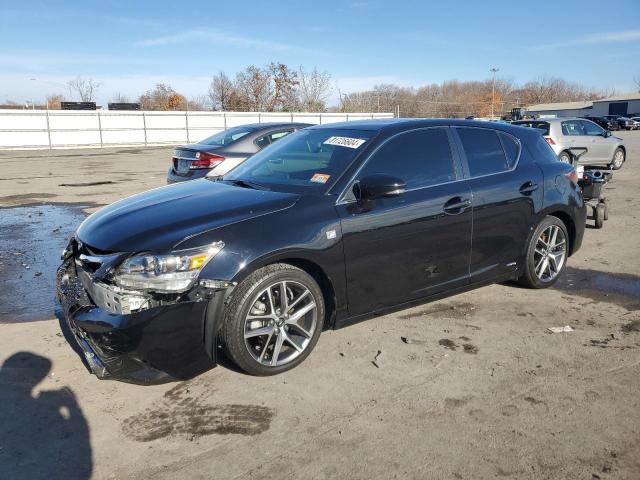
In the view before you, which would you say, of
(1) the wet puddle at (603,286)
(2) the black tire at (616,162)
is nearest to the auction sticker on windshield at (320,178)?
(1) the wet puddle at (603,286)

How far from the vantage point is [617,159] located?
16562mm

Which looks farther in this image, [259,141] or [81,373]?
[259,141]

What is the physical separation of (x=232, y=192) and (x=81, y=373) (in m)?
1.65

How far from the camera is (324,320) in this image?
391 cm

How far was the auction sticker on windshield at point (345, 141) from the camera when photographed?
4.25m

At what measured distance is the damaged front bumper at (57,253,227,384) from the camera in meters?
3.12

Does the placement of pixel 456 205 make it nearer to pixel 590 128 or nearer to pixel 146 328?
pixel 146 328

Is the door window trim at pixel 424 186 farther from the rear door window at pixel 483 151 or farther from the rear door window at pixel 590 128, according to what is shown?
the rear door window at pixel 590 128

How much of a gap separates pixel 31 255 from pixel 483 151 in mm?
5645

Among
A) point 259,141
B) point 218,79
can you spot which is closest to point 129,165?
point 259,141

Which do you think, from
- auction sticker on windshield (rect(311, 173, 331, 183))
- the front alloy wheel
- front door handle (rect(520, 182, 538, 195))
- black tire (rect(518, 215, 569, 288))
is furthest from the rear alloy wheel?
the front alloy wheel

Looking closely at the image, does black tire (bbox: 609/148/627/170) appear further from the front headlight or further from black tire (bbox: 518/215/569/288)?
the front headlight

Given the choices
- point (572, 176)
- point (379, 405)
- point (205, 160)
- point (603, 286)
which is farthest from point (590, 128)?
point (379, 405)

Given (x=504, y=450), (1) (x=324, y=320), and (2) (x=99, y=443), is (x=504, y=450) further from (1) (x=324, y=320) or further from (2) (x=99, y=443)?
(2) (x=99, y=443)
